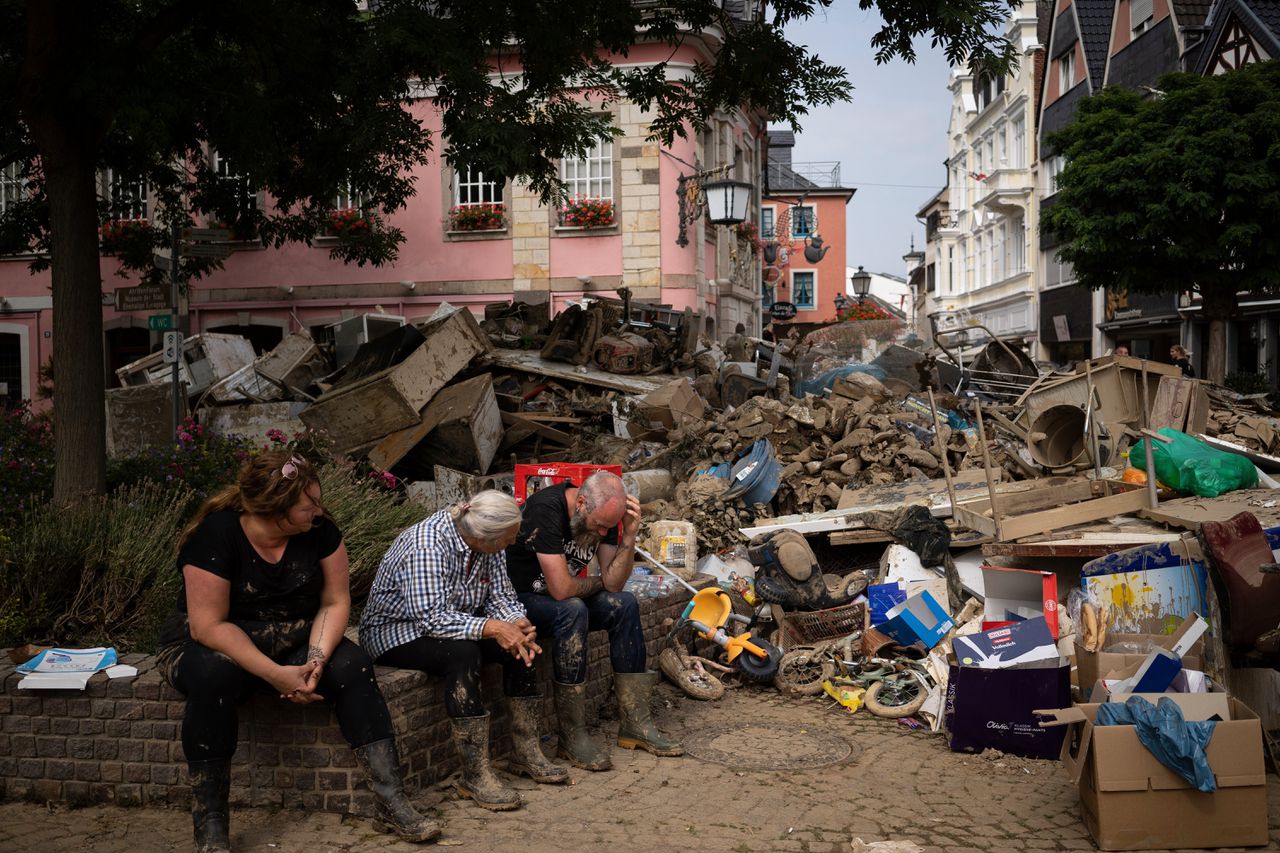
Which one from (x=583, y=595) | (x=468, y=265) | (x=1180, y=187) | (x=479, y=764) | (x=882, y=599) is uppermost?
(x=1180, y=187)

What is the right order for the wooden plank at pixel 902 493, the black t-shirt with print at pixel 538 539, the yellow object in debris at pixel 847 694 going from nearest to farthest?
the black t-shirt with print at pixel 538 539 → the yellow object in debris at pixel 847 694 → the wooden plank at pixel 902 493

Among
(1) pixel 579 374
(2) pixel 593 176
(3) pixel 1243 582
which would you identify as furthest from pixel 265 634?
(2) pixel 593 176

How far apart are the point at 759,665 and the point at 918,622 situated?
1.05m

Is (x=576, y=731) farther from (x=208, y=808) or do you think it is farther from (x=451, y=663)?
(x=208, y=808)

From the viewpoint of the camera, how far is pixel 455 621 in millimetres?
5012

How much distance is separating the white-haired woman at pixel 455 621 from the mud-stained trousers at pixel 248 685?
40 centimetres

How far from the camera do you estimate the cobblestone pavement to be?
14.9 feet

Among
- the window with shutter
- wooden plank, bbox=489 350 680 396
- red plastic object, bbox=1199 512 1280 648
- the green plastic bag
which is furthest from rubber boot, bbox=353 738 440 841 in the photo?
the window with shutter

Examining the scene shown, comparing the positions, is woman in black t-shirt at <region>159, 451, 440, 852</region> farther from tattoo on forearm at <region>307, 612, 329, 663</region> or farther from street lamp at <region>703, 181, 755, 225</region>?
street lamp at <region>703, 181, 755, 225</region>

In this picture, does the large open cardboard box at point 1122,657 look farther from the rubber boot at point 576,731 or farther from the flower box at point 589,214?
the flower box at point 589,214

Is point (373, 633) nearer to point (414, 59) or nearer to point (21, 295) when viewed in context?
point (414, 59)

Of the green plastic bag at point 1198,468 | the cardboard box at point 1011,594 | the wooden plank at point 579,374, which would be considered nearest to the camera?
the cardboard box at point 1011,594

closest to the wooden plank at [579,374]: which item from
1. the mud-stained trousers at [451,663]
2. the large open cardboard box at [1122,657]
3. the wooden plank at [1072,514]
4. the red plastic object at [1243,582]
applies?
the wooden plank at [1072,514]

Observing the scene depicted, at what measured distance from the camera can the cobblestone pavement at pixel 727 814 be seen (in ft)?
14.9
